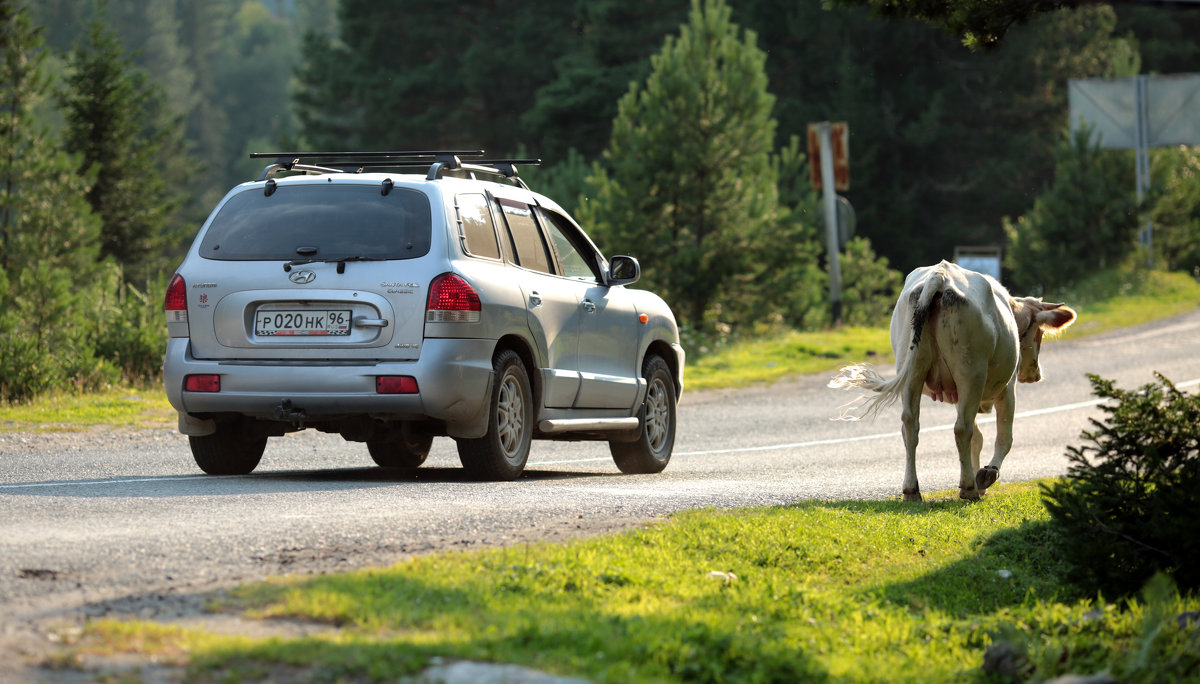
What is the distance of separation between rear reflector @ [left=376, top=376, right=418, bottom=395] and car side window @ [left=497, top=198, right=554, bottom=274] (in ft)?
5.03

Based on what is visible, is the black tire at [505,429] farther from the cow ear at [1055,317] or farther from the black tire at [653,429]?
the cow ear at [1055,317]

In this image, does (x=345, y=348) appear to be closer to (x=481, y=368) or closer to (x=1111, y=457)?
(x=481, y=368)

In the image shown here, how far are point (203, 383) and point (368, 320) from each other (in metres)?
1.15

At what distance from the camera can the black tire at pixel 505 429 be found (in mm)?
9094

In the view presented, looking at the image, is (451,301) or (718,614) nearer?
(718,614)

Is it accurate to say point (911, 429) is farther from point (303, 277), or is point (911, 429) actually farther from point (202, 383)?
point (202, 383)

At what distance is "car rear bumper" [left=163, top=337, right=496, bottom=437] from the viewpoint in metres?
8.57

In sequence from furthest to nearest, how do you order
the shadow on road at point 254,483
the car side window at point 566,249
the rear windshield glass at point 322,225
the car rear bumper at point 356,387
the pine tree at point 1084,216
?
the pine tree at point 1084,216 → the car side window at point 566,249 → the rear windshield glass at point 322,225 → the car rear bumper at point 356,387 → the shadow on road at point 254,483

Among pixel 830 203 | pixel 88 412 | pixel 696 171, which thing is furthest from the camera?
pixel 830 203

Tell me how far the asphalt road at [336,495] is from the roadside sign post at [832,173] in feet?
36.7

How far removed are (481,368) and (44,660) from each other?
4.78 meters

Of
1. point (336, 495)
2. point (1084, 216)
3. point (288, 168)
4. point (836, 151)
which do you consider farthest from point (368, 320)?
point (1084, 216)

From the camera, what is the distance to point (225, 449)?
9.66 metres

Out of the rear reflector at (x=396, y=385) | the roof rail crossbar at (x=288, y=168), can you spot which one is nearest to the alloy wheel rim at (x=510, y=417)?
the rear reflector at (x=396, y=385)
